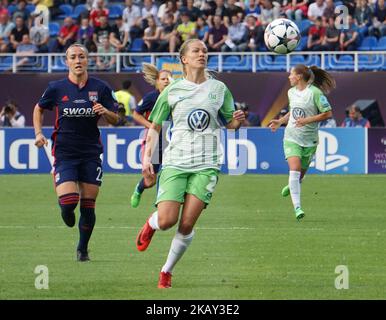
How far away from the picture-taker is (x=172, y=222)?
1050cm

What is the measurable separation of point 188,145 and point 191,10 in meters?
22.9

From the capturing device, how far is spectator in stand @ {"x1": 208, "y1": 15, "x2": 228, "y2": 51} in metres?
32.7

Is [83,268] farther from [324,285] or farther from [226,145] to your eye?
[226,145]

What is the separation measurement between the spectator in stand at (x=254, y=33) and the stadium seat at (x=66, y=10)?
19.2 ft

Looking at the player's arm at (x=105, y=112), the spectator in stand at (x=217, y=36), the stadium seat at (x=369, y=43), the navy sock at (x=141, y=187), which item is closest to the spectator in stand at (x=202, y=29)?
the spectator in stand at (x=217, y=36)

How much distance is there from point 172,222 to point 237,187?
14247mm

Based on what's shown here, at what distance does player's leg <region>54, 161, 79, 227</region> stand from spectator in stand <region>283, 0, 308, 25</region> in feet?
65.3

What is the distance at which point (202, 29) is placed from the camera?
108 feet

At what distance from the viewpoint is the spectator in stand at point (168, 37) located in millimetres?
32625

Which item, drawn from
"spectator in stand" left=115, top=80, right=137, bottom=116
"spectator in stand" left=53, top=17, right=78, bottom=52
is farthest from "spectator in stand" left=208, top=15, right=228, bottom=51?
"spectator in stand" left=53, top=17, right=78, bottom=52

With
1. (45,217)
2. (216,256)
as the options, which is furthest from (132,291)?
(45,217)

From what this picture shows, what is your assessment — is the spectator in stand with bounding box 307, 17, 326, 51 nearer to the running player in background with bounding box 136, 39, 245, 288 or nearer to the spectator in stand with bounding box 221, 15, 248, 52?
the spectator in stand with bounding box 221, 15, 248, 52

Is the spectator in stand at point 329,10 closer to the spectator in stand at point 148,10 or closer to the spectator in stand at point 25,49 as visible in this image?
the spectator in stand at point 148,10

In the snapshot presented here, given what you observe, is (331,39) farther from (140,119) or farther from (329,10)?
(140,119)
